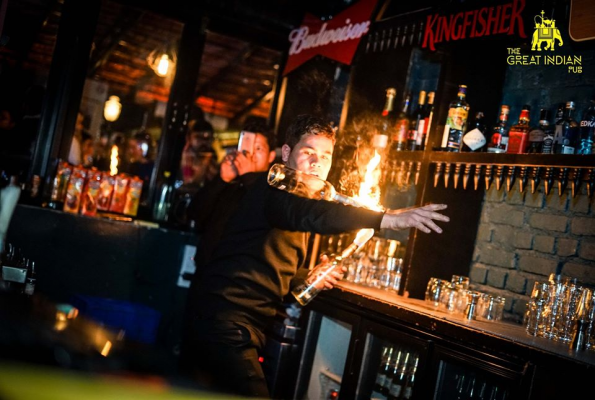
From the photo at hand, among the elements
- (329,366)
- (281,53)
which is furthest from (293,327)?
(281,53)

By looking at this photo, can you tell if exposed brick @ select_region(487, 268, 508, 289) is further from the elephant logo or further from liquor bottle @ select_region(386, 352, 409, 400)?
the elephant logo

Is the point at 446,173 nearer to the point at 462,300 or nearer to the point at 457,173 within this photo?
the point at 457,173

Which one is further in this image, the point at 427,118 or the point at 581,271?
the point at 427,118

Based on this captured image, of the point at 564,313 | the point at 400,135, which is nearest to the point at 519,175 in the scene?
the point at 564,313

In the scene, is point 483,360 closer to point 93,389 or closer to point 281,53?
point 93,389

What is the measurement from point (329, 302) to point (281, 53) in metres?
2.96

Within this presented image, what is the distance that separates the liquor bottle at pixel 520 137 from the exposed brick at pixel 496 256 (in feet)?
2.45

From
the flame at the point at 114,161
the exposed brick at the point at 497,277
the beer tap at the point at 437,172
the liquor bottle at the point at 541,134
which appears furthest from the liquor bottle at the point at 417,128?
the flame at the point at 114,161

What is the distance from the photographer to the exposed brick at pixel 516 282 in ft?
13.2

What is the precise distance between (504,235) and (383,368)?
1.19 m

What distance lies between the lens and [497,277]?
4.20m

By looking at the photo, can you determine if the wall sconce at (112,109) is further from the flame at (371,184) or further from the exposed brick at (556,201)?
the exposed brick at (556,201)

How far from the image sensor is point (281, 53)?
620cm

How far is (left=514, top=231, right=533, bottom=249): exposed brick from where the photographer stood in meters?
4.05
